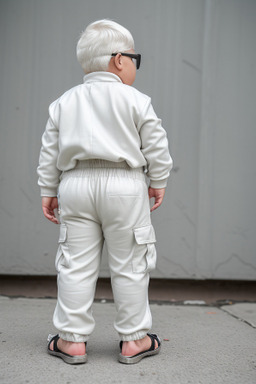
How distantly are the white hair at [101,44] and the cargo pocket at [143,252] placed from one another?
2.58 ft

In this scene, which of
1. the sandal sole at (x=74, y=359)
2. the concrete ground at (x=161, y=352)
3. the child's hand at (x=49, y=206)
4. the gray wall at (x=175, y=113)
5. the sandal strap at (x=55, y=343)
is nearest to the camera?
the concrete ground at (x=161, y=352)

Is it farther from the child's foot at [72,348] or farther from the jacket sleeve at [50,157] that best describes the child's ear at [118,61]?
the child's foot at [72,348]

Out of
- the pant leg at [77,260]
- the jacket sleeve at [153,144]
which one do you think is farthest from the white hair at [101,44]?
the pant leg at [77,260]

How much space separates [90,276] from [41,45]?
6.65 ft

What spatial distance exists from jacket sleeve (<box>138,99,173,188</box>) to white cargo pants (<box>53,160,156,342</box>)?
10 cm

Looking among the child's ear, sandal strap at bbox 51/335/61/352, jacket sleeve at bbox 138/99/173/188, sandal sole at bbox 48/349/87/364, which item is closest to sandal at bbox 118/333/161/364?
sandal sole at bbox 48/349/87/364

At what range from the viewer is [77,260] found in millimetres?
1972

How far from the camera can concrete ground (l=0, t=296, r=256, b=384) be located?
1760 millimetres

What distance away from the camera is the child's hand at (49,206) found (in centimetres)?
213

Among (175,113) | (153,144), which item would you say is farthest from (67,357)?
(175,113)

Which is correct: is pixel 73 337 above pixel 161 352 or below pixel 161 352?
above

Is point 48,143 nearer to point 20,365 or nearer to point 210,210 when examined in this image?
point 20,365

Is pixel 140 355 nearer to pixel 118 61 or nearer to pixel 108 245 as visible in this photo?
pixel 108 245

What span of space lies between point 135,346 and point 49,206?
30.7 inches
